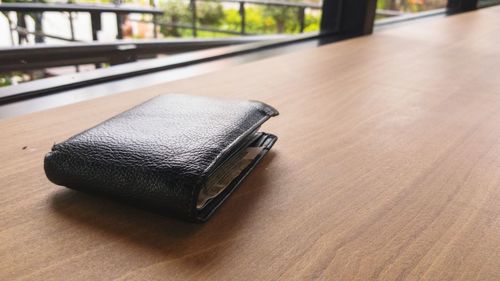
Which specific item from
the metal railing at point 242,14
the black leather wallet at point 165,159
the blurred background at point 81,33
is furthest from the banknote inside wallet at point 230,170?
the metal railing at point 242,14

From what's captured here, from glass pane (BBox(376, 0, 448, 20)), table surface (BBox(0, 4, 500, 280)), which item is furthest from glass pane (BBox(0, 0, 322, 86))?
table surface (BBox(0, 4, 500, 280))

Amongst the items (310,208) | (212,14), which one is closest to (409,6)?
(212,14)

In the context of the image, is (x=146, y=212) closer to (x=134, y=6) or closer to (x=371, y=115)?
(x=371, y=115)

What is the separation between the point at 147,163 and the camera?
1.22ft

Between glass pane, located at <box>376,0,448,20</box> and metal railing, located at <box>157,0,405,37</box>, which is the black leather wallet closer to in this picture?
metal railing, located at <box>157,0,405,37</box>

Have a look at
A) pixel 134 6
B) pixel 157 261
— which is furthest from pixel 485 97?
pixel 134 6

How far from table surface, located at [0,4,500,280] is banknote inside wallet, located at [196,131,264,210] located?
2 cm

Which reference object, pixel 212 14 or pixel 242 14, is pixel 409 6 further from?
pixel 212 14

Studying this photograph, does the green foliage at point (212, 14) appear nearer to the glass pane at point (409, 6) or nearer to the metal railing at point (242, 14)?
the metal railing at point (242, 14)

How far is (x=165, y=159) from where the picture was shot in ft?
1.22

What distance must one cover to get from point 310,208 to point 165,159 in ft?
0.53

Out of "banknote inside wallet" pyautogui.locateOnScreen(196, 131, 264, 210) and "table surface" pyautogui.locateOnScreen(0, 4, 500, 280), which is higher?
"banknote inside wallet" pyautogui.locateOnScreen(196, 131, 264, 210)

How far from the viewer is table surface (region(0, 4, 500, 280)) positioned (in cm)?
34

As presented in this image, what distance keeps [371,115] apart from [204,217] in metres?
0.45
